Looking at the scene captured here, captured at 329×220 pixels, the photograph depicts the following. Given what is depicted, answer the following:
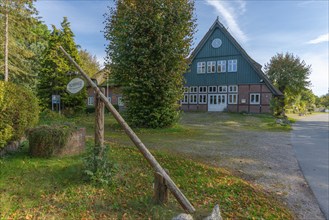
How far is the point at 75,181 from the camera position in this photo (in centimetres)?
414

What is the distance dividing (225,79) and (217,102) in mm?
2811

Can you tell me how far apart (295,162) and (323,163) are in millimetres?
752

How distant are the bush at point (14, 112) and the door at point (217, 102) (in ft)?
75.5

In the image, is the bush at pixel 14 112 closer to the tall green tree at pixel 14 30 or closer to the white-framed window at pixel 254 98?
the tall green tree at pixel 14 30

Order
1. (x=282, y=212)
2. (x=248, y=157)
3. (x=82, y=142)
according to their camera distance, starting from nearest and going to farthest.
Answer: (x=282, y=212) → (x=82, y=142) → (x=248, y=157)

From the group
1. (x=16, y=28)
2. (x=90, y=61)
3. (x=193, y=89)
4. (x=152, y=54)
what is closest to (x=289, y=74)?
(x=193, y=89)

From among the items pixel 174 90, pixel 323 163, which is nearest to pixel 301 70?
pixel 174 90

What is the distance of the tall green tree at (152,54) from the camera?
11461mm

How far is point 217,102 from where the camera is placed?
27000 mm

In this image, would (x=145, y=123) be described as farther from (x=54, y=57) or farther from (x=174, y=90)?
(x=54, y=57)

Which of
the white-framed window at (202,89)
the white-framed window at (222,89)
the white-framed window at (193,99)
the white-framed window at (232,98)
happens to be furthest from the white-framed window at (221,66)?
the white-framed window at (193,99)

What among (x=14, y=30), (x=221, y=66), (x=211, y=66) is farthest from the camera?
(x=211, y=66)

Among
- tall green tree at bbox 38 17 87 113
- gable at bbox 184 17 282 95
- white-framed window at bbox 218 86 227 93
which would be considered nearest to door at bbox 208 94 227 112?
white-framed window at bbox 218 86 227 93

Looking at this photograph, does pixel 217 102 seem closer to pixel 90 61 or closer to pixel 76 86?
pixel 76 86
